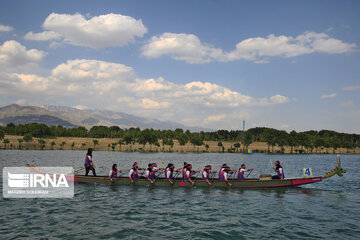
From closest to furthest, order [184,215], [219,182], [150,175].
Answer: [184,215], [219,182], [150,175]

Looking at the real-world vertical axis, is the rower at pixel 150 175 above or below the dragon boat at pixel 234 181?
above

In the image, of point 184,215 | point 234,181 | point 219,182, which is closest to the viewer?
point 184,215

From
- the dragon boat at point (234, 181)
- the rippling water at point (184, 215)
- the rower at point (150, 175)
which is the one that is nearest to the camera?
the rippling water at point (184, 215)

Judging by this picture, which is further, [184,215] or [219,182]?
[219,182]

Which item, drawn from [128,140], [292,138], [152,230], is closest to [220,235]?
[152,230]

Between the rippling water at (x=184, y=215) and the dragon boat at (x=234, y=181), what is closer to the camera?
the rippling water at (x=184, y=215)

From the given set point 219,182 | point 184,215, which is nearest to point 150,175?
point 219,182

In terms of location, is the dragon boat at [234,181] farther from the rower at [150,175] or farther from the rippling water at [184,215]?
the rippling water at [184,215]

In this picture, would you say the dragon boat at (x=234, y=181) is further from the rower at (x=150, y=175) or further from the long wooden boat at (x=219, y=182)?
the rower at (x=150, y=175)

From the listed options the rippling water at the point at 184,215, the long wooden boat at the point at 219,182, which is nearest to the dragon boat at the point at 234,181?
the long wooden boat at the point at 219,182

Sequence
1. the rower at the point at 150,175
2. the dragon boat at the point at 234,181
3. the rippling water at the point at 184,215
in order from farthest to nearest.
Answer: the rower at the point at 150,175, the dragon boat at the point at 234,181, the rippling water at the point at 184,215

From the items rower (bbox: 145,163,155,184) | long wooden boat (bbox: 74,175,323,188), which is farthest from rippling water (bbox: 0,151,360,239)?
rower (bbox: 145,163,155,184)

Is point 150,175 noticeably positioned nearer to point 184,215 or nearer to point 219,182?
point 219,182

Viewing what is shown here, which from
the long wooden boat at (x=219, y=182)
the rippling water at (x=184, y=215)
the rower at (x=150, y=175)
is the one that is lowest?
the rippling water at (x=184, y=215)
